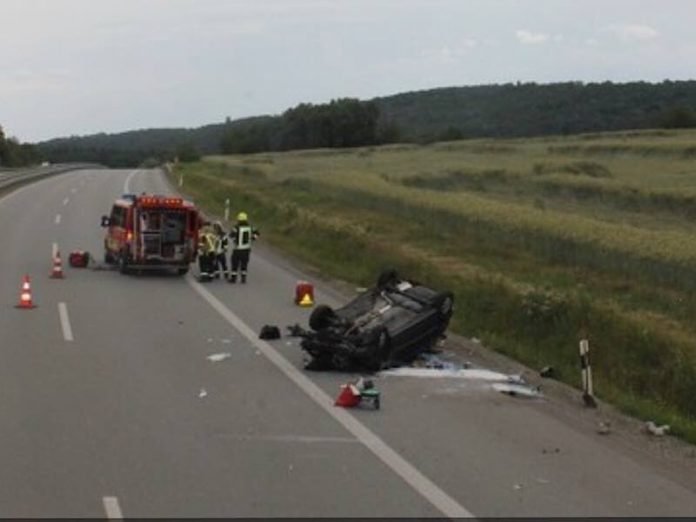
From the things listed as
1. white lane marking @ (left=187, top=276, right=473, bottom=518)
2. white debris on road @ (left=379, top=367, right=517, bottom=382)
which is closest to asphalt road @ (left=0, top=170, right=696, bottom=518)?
white lane marking @ (left=187, top=276, right=473, bottom=518)

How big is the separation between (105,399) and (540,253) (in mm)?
16569

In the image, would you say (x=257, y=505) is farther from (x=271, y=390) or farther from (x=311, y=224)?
(x=311, y=224)

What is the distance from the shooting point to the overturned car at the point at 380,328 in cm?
1331

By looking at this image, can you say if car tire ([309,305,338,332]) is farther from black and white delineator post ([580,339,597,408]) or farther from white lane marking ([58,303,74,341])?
white lane marking ([58,303,74,341])

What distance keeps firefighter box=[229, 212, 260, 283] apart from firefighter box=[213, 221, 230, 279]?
0.28m

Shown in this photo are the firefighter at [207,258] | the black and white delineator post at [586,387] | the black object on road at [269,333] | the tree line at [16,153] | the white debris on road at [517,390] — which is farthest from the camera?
the tree line at [16,153]

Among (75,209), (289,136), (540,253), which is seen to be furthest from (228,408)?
(289,136)

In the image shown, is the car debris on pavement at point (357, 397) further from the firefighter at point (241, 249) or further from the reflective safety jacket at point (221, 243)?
the reflective safety jacket at point (221, 243)

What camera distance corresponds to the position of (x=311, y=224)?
111ft

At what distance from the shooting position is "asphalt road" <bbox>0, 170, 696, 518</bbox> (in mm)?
7875

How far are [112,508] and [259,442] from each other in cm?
225

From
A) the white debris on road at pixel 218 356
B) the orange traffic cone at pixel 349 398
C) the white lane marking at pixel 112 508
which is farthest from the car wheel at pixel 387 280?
the white lane marking at pixel 112 508

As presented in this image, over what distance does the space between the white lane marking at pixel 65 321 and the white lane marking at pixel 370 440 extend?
2329 mm

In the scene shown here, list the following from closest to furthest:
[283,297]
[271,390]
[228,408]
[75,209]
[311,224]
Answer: [228,408] < [271,390] < [283,297] < [311,224] < [75,209]
